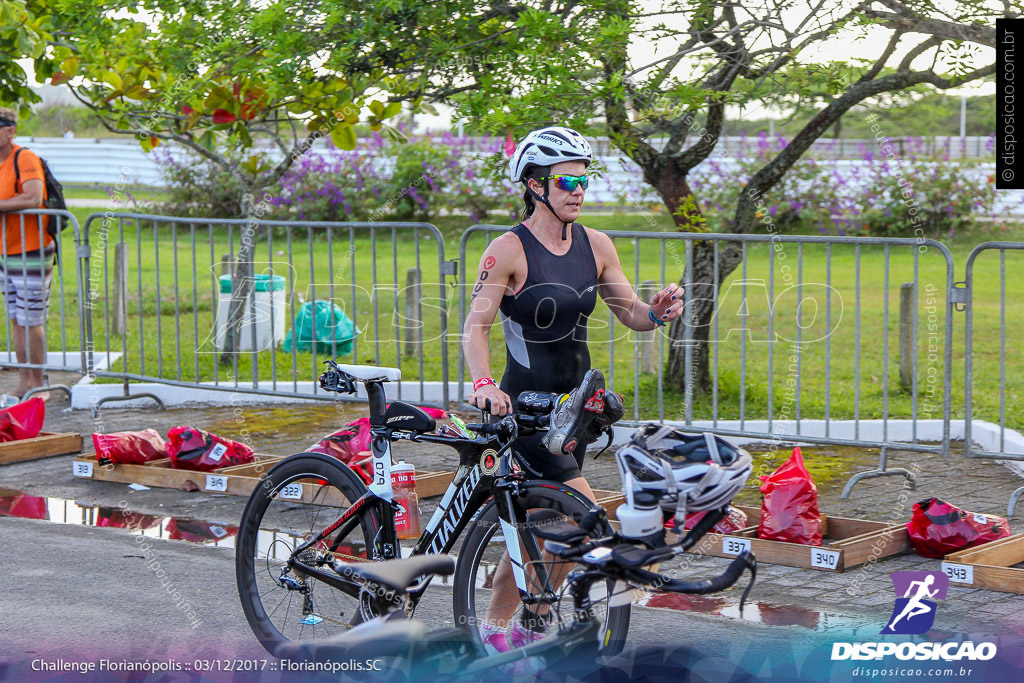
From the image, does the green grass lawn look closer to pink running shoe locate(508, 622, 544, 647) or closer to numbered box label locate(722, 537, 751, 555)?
numbered box label locate(722, 537, 751, 555)

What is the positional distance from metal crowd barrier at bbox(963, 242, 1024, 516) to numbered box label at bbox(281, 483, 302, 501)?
4026 millimetres

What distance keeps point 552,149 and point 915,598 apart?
2.57 m

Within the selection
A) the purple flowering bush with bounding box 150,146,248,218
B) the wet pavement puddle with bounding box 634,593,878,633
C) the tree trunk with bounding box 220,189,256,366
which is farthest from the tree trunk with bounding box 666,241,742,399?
the purple flowering bush with bounding box 150,146,248,218

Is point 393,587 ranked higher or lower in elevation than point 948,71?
lower

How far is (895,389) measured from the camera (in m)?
10.8

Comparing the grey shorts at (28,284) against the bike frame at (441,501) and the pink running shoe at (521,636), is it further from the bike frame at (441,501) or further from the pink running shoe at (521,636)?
the pink running shoe at (521,636)

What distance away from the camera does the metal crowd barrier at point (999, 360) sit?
7160 mm

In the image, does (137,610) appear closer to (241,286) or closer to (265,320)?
(241,286)

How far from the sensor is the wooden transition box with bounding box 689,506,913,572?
600 centimetres

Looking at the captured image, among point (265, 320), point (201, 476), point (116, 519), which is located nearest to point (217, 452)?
point (201, 476)

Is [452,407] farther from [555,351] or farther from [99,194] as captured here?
[99,194]

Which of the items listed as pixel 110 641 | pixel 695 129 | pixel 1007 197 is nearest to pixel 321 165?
pixel 1007 197

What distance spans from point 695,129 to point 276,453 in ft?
13.4

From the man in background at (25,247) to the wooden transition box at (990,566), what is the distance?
745 cm
